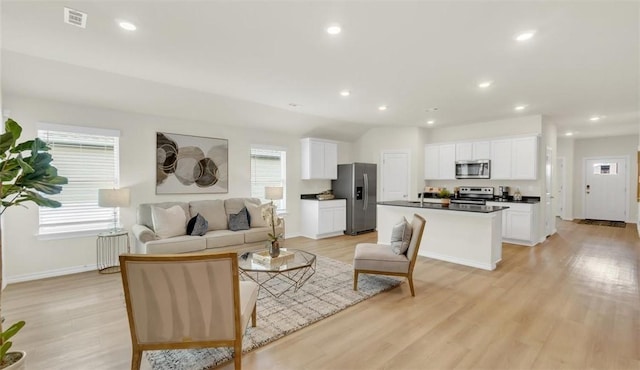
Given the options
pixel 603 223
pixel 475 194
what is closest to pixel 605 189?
pixel 603 223

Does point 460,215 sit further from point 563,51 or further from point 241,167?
point 241,167

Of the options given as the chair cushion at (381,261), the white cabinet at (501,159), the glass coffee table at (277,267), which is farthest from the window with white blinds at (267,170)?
the white cabinet at (501,159)

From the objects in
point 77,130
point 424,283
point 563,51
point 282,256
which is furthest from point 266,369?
point 77,130

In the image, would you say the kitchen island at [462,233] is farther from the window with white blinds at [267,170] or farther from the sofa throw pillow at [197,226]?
the sofa throw pillow at [197,226]

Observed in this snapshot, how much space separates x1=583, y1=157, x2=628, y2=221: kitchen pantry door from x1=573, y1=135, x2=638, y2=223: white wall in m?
0.10

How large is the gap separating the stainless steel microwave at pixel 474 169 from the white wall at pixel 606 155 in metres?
5.01

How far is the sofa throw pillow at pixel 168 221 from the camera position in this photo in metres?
4.20

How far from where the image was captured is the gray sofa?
3.99 m

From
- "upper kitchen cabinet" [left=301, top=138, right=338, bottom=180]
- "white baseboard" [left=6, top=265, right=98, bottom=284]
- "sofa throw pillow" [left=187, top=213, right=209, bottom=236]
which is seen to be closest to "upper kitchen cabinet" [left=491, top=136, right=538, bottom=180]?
"upper kitchen cabinet" [left=301, top=138, right=338, bottom=180]

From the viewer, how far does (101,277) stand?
3959 millimetres

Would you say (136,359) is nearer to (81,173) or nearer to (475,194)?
(81,173)

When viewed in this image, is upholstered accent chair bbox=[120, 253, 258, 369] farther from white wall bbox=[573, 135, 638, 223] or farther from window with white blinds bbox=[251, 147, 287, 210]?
white wall bbox=[573, 135, 638, 223]

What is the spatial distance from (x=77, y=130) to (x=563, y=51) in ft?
19.5

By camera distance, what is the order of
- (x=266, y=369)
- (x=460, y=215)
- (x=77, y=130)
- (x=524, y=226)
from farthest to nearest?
(x=524, y=226), (x=460, y=215), (x=77, y=130), (x=266, y=369)
